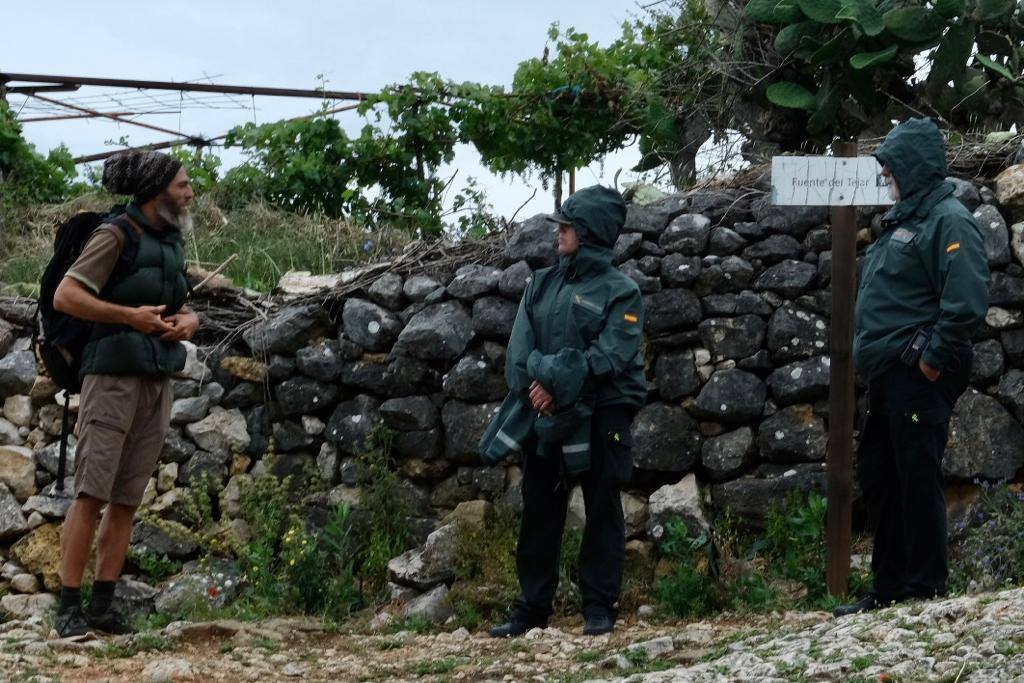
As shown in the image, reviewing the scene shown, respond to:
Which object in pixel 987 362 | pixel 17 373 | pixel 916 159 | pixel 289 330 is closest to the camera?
pixel 916 159

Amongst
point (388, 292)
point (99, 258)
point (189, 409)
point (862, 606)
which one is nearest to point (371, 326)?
point (388, 292)

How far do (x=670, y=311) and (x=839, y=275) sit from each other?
40.8 inches

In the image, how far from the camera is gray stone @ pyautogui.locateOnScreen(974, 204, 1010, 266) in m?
6.71

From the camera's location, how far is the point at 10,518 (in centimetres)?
736

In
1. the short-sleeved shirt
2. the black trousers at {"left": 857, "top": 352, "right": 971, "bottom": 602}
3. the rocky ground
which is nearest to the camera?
the rocky ground

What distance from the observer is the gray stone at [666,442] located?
22.6 ft

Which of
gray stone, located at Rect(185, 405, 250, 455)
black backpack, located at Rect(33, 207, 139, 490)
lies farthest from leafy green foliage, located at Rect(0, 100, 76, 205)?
black backpack, located at Rect(33, 207, 139, 490)

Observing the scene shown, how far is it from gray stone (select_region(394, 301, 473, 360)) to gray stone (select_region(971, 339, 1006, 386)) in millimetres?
2500

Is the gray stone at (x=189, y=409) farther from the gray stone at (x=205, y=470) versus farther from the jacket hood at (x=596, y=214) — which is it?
the jacket hood at (x=596, y=214)

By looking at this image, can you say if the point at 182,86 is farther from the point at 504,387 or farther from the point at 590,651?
the point at 590,651

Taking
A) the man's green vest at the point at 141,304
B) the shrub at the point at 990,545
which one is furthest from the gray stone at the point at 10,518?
the shrub at the point at 990,545

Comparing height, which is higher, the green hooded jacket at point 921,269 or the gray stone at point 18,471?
the green hooded jacket at point 921,269

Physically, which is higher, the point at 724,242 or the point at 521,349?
the point at 724,242

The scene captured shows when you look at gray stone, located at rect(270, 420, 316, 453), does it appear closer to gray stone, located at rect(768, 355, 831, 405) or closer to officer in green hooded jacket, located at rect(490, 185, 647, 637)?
officer in green hooded jacket, located at rect(490, 185, 647, 637)
